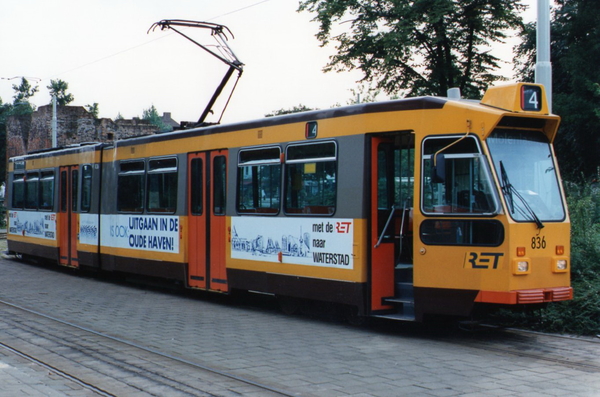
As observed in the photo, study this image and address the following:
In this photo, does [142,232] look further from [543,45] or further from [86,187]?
[543,45]

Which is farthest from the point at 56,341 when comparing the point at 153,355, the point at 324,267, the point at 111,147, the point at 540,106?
the point at 111,147

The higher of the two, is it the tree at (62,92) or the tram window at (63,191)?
the tree at (62,92)

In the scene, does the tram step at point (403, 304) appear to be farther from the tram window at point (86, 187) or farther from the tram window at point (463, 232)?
the tram window at point (86, 187)

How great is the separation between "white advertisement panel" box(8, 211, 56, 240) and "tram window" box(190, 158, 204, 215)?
23.0ft

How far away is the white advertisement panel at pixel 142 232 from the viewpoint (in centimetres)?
1429

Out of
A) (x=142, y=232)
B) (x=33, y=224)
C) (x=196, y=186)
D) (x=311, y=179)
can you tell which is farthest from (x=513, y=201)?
(x=33, y=224)

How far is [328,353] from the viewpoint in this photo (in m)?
8.60

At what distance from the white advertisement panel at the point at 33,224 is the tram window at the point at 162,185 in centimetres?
544

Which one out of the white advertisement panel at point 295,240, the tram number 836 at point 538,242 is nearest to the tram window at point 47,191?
the white advertisement panel at point 295,240

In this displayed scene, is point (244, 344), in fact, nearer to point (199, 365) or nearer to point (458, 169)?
point (199, 365)

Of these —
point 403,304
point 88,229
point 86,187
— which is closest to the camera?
point 403,304

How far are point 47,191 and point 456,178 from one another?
13481mm

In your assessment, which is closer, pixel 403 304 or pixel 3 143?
pixel 403 304

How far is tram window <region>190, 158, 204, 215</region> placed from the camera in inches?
533
